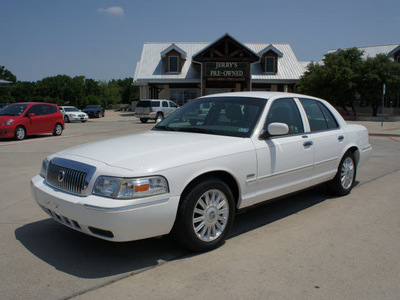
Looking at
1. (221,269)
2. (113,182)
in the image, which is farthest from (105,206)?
(221,269)

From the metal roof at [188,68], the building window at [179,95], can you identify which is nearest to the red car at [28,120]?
the metal roof at [188,68]

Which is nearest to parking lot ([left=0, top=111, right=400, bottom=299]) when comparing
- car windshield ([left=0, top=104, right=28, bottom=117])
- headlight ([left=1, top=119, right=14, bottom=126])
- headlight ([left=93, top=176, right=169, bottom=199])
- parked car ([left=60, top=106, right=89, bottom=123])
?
headlight ([left=93, top=176, right=169, bottom=199])

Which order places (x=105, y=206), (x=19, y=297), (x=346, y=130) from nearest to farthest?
(x=19, y=297) → (x=105, y=206) → (x=346, y=130)

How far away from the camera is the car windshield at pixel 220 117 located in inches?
176

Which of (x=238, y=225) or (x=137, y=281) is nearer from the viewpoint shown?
(x=137, y=281)

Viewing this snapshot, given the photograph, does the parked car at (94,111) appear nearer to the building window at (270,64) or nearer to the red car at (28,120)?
the building window at (270,64)

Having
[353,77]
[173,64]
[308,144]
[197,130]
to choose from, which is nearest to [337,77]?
[353,77]

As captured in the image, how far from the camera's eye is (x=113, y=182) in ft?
10.9

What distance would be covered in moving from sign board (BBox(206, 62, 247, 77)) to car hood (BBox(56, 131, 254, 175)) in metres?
28.2

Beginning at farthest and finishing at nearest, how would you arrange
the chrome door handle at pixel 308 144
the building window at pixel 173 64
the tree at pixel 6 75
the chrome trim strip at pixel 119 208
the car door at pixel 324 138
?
the tree at pixel 6 75 < the building window at pixel 173 64 < the car door at pixel 324 138 < the chrome door handle at pixel 308 144 < the chrome trim strip at pixel 119 208

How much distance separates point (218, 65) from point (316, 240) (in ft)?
95.0

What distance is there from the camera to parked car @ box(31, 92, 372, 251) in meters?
3.31

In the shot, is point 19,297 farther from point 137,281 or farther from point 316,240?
point 316,240

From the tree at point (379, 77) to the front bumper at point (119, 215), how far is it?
28443 millimetres
